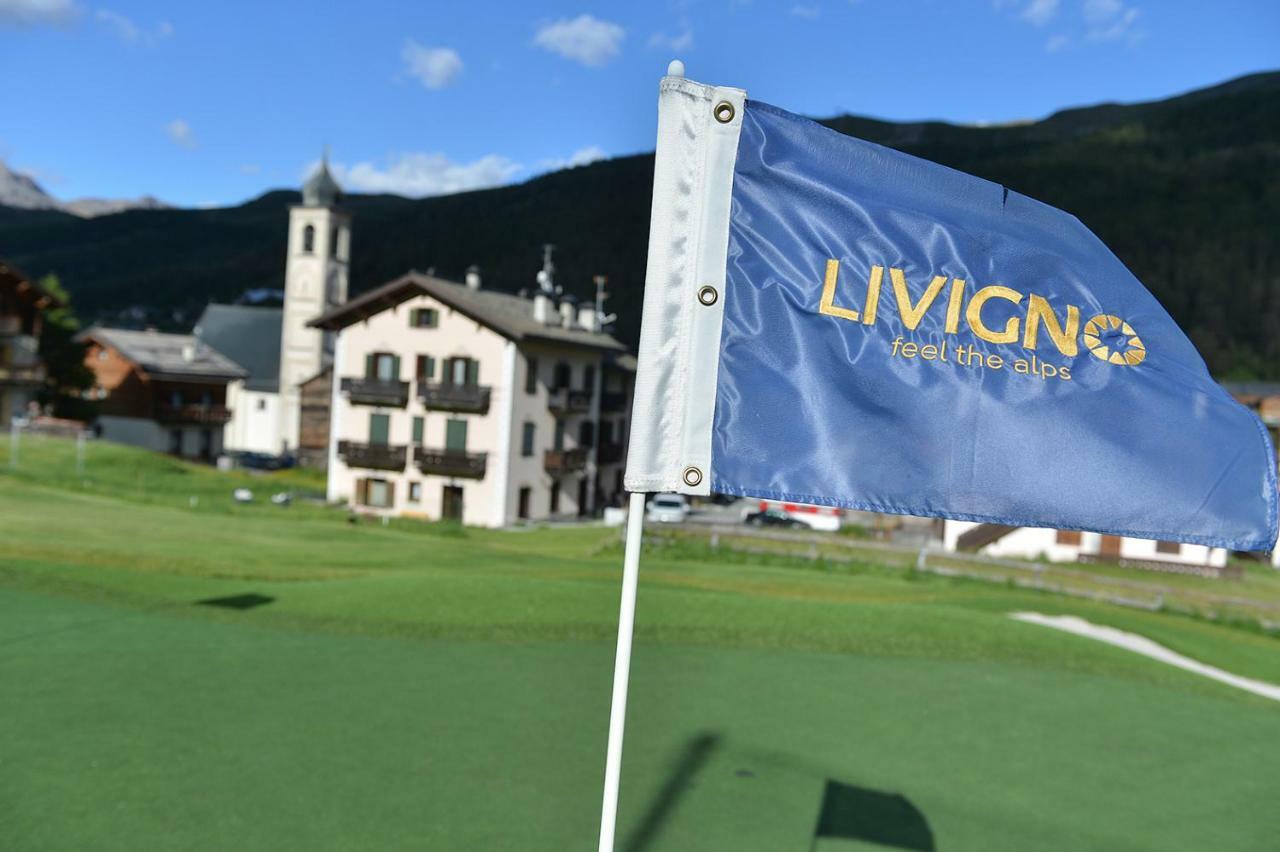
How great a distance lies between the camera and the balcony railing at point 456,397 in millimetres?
45250

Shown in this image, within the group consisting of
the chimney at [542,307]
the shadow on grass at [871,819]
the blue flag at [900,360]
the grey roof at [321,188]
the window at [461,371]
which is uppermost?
the grey roof at [321,188]

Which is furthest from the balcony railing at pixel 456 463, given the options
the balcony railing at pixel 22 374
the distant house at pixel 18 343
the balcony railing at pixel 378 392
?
the distant house at pixel 18 343

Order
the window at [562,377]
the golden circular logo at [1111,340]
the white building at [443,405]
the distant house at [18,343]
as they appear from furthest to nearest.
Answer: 1. the distant house at [18,343]
2. the window at [562,377]
3. the white building at [443,405]
4. the golden circular logo at [1111,340]

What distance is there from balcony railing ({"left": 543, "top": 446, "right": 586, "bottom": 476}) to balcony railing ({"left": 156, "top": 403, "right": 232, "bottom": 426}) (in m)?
25.2

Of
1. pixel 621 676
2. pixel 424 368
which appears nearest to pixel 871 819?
pixel 621 676

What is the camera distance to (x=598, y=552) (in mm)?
30234

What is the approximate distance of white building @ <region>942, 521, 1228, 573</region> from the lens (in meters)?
40.8

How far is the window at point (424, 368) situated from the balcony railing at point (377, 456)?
9.97 ft

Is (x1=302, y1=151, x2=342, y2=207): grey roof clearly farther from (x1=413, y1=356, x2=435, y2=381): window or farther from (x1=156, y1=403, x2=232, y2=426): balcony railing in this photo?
(x1=413, y1=356, x2=435, y2=381): window

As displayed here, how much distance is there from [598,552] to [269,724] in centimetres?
2080

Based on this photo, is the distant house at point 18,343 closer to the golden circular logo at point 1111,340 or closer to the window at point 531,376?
the window at point 531,376

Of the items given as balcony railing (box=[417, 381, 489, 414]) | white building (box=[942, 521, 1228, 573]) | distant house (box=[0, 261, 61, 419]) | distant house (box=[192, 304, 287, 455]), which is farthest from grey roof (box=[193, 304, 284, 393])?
white building (box=[942, 521, 1228, 573])

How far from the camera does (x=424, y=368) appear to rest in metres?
46.7

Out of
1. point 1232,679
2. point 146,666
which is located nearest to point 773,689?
point 146,666
